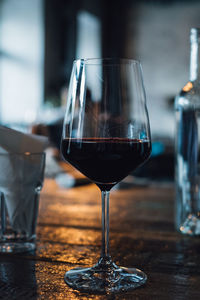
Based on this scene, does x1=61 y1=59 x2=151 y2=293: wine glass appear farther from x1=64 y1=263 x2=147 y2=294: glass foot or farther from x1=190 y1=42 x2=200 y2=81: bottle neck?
x1=190 y1=42 x2=200 y2=81: bottle neck

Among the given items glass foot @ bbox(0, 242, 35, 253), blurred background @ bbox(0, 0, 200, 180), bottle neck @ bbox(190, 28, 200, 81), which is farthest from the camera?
blurred background @ bbox(0, 0, 200, 180)

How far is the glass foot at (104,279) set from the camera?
367mm

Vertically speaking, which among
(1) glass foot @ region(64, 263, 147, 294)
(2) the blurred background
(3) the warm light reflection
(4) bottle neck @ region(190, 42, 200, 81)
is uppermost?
(2) the blurred background

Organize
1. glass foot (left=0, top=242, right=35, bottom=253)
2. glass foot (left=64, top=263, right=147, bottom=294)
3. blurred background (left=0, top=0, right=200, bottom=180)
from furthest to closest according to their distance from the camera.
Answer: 1. blurred background (left=0, top=0, right=200, bottom=180)
2. glass foot (left=0, top=242, right=35, bottom=253)
3. glass foot (left=64, top=263, right=147, bottom=294)

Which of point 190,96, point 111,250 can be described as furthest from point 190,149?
point 111,250

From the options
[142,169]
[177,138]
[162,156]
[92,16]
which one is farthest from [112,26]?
[177,138]

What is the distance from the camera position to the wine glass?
16.3 inches

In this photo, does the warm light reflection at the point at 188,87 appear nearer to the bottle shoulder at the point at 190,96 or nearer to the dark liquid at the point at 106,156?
the bottle shoulder at the point at 190,96

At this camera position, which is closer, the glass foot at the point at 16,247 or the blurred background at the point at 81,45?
the glass foot at the point at 16,247

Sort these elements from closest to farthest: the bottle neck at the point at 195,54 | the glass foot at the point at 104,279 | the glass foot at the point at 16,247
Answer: the glass foot at the point at 104,279, the glass foot at the point at 16,247, the bottle neck at the point at 195,54

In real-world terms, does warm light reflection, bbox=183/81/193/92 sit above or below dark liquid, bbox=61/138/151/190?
above

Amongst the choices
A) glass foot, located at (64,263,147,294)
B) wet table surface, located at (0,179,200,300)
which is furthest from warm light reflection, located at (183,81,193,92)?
glass foot, located at (64,263,147,294)

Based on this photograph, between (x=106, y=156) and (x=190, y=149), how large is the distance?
231mm

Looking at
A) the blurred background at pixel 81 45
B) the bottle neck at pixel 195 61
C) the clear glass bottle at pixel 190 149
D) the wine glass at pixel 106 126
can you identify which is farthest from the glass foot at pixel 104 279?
the blurred background at pixel 81 45
